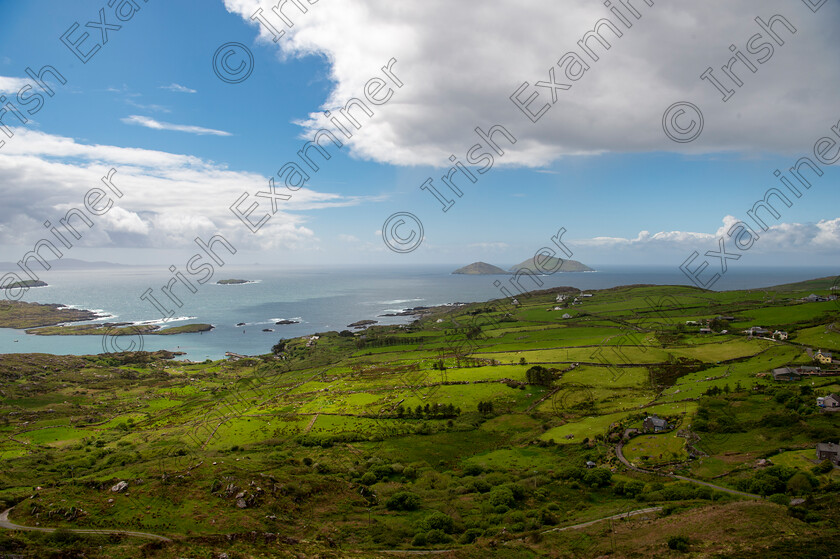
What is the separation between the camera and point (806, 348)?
52.4m

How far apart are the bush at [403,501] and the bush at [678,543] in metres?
16.5

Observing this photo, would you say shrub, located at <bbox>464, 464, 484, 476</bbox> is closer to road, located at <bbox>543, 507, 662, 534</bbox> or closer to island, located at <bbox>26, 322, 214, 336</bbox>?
road, located at <bbox>543, 507, 662, 534</bbox>

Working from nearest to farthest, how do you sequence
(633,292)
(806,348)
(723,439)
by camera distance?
(723,439) < (806,348) < (633,292)

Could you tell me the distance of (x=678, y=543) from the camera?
2077cm

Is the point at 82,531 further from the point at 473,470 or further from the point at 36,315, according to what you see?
the point at 36,315

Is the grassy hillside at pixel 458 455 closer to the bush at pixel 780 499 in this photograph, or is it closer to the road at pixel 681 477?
the bush at pixel 780 499

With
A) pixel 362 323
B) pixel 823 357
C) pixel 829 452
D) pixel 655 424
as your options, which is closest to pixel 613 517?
pixel 655 424

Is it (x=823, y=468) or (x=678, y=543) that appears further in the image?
(x=823, y=468)

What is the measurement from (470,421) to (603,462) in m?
16.8

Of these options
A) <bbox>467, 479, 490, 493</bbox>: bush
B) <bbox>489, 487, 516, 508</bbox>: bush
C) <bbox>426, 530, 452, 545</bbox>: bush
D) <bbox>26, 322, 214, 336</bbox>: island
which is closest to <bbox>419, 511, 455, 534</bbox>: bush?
<bbox>426, 530, 452, 545</bbox>: bush

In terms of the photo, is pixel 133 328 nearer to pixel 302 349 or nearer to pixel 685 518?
pixel 302 349

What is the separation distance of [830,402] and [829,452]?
10.2m

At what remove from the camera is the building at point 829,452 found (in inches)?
1062

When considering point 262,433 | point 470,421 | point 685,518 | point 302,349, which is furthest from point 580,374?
point 302,349
